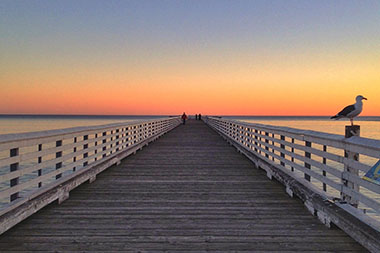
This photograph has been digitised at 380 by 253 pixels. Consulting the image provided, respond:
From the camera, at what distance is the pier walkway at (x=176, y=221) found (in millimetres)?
3588

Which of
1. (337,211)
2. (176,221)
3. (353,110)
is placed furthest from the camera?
(353,110)

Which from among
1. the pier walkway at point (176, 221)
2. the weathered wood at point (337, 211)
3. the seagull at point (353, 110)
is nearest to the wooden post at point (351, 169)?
the weathered wood at point (337, 211)

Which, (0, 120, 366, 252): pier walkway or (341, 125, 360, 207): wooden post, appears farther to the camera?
(341, 125, 360, 207): wooden post

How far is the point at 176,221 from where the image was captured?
14.4 feet

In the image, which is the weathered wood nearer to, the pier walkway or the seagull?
the pier walkway

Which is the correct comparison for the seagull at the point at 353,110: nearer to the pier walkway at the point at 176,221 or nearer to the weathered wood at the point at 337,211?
the weathered wood at the point at 337,211

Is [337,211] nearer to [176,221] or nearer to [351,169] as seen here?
[351,169]

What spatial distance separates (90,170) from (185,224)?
334 cm

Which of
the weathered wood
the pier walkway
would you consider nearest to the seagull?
the weathered wood

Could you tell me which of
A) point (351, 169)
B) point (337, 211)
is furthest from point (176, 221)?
point (351, 169)

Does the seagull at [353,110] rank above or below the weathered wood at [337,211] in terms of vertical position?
above

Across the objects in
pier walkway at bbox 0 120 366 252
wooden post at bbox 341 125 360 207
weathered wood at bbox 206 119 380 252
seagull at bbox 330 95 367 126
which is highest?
seagull at bbox 330 95 367 126

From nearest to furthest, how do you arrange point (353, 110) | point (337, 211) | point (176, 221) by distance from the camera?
point (337, 211), point (176, 221), point (353, 110)

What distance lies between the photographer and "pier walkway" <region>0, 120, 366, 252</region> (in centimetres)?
359
